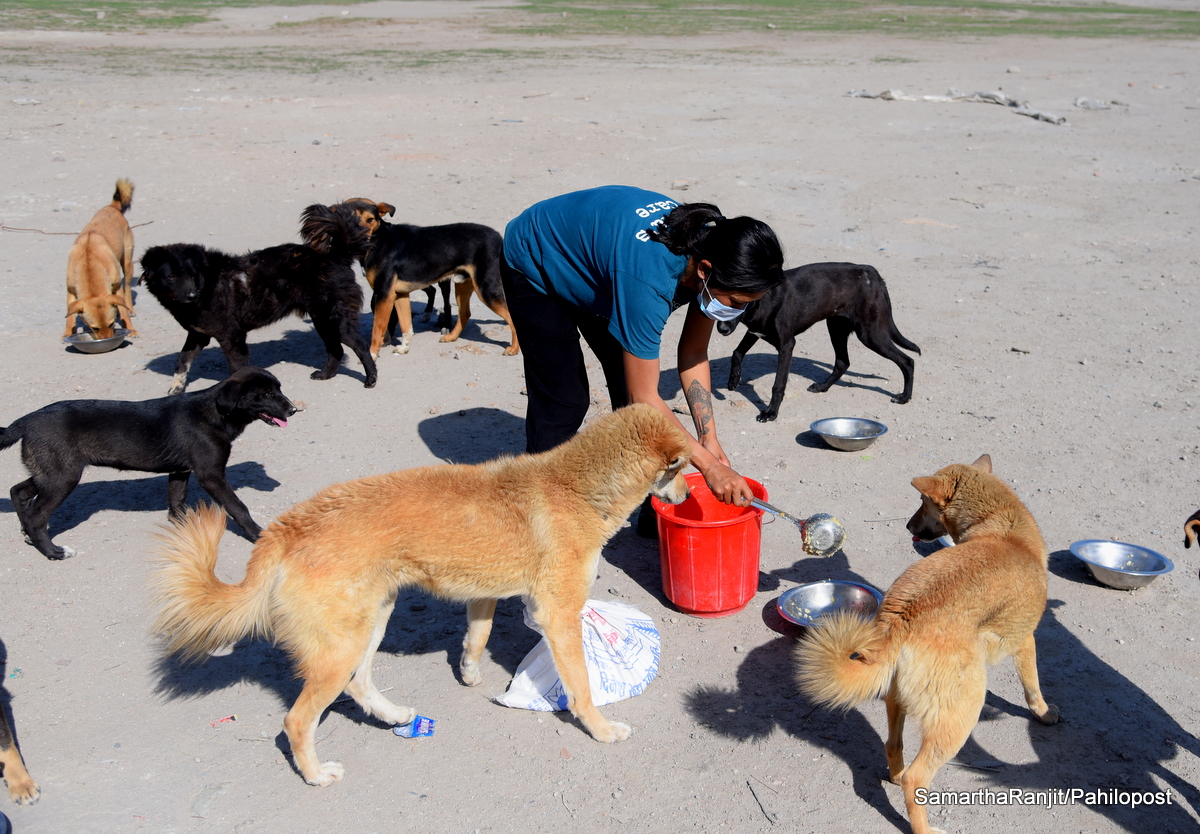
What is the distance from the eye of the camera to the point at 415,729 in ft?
12.7

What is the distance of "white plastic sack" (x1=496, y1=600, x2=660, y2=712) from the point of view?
13.3 ft

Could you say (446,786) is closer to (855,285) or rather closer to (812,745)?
(812,745)

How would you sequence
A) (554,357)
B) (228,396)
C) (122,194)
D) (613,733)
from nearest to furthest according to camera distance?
(613,733) < (554,357) < (228,396) < (122,194)

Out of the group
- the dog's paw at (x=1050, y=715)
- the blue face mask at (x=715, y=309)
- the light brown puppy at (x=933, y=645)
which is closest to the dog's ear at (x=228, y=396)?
the blue face mask at (x=715, y=309)

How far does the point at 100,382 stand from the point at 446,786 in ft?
18.8

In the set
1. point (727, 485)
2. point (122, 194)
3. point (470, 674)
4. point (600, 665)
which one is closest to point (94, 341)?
point (122, 194)

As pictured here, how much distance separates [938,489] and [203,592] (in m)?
3.20

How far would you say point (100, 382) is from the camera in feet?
25.0

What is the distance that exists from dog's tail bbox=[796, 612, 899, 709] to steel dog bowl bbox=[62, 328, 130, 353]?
24.0ft

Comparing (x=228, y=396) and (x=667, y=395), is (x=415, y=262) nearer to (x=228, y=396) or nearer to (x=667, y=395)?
(x=667, y=395)

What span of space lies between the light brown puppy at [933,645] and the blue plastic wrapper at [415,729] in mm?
1675

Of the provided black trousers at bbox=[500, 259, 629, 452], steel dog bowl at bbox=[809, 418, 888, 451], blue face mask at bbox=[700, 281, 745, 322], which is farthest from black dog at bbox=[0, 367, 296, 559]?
steel dog bowl at bbox=[809, 418, 888, 451]

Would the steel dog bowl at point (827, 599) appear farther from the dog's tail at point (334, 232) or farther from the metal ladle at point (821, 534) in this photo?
the dog's tail at point (334, 232)

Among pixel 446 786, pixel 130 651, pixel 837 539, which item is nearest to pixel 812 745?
pixel 837 539
